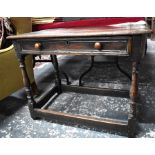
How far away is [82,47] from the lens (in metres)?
1.02

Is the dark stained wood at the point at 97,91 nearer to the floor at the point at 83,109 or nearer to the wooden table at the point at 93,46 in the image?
the floor at the point at 83,109

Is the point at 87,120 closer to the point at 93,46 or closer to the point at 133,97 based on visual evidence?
the point at 133,97

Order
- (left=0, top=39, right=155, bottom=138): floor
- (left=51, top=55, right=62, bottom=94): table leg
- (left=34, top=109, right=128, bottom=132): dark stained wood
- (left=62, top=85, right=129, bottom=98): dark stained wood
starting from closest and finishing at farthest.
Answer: (left=34, top=109, right=128, bottom=132): dark stained wood, (left=0, top=39, right=155, bottom=138): floor, (left=62, top=85, right=129, bottom=98): dark stained wood, (left=51, top=55, right=62, bottom=94): table leg

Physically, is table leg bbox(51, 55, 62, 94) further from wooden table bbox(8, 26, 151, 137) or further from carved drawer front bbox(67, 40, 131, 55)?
carved drawer front bbox(67, 40, 131, 55)

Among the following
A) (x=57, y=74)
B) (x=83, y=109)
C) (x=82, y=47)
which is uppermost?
(x=82, y=47)

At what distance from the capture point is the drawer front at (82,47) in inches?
36.8

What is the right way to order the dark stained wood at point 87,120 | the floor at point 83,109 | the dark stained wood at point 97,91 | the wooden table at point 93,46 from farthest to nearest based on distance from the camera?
the dark stained wood at point 97,91 → the floor at point 83,109 → the dark stained wood at point 87,120 → the wooden table at point 93,46

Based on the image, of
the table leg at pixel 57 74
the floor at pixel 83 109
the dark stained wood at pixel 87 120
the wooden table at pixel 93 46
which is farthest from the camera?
the table leg at pixel 57 74

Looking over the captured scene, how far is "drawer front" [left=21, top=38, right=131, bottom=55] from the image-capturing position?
94 centimetres

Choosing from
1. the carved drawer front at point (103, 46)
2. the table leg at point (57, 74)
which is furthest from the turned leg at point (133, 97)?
the table leg at point (57, 74)

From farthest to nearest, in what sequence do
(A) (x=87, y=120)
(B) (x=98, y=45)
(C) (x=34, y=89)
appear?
(C) (x=34, y=89) → (A) (x=87, y=120) → (B) (x=98, y=45)

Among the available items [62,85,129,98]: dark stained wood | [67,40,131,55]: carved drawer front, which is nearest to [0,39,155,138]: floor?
[62,85,129,98]: dark stained wood

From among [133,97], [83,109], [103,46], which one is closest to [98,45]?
[103,46]

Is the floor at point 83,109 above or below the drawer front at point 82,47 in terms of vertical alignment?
below
